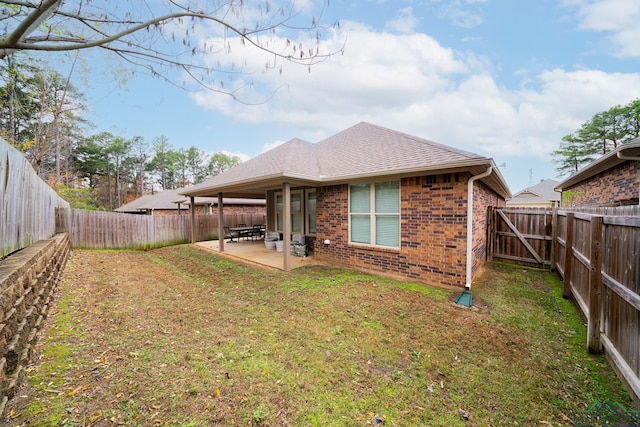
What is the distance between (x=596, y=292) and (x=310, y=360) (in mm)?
3865

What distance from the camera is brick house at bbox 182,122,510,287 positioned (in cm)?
569

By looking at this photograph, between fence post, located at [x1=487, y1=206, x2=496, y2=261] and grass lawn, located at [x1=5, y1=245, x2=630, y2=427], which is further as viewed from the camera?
fence post, located at [x1=487, y1=206, x2=496, y2=261]

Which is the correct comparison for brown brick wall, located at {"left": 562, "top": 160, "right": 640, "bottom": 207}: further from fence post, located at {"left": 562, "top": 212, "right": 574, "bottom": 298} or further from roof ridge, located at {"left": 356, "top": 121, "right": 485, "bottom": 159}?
roof ridge, located at {"left": 356, "top": 121, "right": 485, "bottom": 159}

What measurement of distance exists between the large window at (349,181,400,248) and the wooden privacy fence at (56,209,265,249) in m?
10.2

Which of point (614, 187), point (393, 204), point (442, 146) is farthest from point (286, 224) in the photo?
point (614, 187)

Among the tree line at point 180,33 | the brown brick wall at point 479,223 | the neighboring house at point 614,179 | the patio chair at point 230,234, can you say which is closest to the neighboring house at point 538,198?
the neighboring house at point 614,179

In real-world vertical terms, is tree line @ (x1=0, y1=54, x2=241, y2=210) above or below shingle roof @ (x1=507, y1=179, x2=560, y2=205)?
above

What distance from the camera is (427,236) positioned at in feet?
20.1

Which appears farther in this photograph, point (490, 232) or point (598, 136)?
point (598, 136)

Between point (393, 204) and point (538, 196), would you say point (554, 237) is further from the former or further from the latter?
point (538, 196)

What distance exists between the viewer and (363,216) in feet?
23.9

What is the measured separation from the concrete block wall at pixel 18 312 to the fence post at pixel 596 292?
6279 mm

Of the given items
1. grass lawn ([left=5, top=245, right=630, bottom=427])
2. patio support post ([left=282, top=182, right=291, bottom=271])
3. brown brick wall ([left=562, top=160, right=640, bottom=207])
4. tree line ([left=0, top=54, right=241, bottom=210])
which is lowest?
grass lawn ([left=5, top=245, right=630, bottom=427])

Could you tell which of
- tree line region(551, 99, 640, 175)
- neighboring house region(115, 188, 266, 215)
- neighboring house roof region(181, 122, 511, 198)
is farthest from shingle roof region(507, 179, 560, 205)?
neighboring house region(115, 188, 266, 215)
